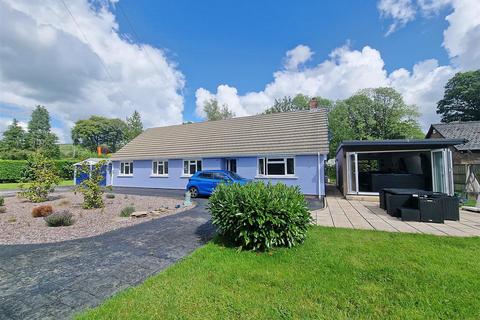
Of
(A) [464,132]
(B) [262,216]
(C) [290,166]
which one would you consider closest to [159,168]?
(C) [290,166]

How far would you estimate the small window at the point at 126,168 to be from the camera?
71.3 feet

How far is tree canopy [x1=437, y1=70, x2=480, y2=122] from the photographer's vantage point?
37.7 meters

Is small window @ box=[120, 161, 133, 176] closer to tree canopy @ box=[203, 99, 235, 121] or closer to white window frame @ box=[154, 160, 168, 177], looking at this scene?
white window frame @ box=[154, 160, 168, 177]

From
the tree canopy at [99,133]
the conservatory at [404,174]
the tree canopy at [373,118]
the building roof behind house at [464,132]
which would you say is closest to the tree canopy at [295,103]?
the tree canopy at [373,118]

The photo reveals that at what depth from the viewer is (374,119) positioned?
36.3m

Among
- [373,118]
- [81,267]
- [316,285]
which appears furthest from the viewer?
[373,118]

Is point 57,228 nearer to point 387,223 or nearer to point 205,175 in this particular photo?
point 205,175

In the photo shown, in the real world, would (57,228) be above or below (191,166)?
below

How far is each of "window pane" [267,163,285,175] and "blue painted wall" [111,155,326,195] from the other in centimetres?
55

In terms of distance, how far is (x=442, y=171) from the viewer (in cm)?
1109

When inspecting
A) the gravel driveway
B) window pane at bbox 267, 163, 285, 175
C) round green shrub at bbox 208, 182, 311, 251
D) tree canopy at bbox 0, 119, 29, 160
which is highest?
tree canopy at bbox 0, 119, 29, 160

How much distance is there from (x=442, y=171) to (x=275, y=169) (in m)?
8.76

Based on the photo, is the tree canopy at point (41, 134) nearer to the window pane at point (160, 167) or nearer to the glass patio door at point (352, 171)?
the window pane at point (160, 167)

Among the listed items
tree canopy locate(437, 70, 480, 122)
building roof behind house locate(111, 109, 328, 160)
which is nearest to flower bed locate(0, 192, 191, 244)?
building roof behind house locate(111, 109, 328, 160)
